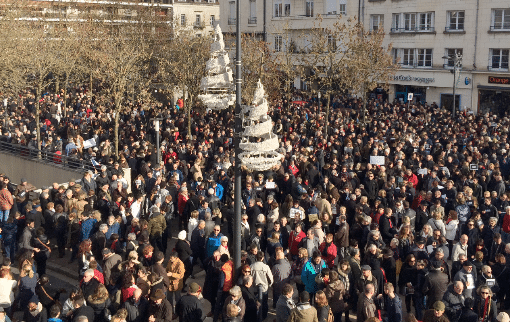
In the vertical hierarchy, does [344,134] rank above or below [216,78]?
below

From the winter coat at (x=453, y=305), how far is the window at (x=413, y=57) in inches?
1404

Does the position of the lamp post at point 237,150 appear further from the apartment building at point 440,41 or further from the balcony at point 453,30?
the balcony at point 453,30

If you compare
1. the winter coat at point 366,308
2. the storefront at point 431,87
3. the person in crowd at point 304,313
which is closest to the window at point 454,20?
the storefront at point 431,87

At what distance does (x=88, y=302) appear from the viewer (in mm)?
9508

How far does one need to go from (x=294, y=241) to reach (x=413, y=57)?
35608mm

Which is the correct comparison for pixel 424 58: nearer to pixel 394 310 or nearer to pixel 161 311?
pixel 394 310

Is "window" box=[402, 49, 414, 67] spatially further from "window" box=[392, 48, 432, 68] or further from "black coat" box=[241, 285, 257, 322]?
"black coat" box=[241, 285, 257, 322]

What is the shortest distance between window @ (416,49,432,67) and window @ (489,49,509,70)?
479 centimetres

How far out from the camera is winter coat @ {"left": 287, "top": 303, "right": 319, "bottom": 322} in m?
8.80

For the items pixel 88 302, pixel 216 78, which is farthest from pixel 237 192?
pixel 88 302

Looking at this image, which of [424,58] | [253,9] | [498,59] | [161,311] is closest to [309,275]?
[161,311]

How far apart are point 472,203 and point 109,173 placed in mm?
A: 10816

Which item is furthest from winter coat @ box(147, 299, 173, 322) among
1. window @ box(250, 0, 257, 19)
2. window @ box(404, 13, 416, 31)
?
window @ box(250, 0, 257, 19)

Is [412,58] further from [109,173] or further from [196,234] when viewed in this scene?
[196,234]
